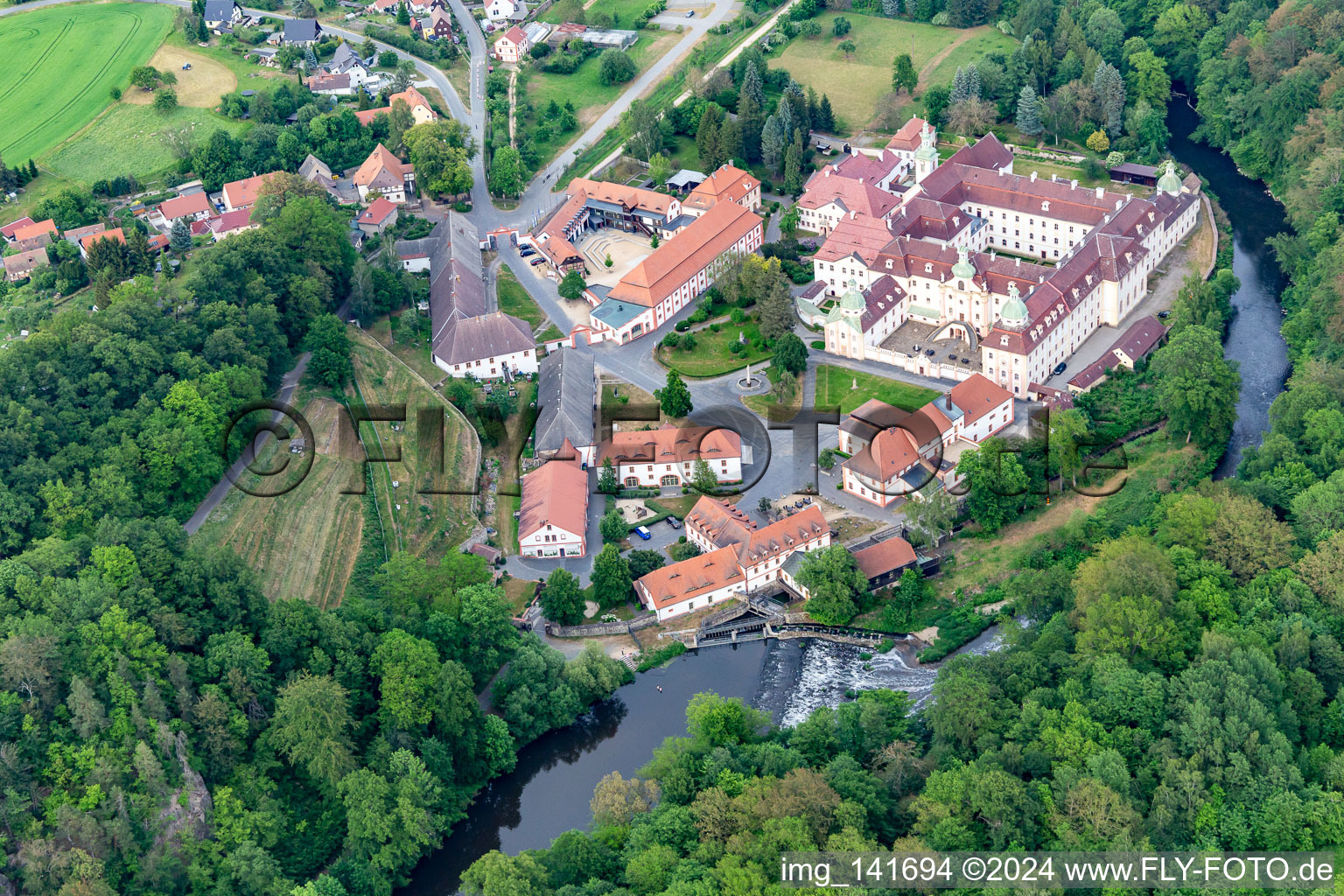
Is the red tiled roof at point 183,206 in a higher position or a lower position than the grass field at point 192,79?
higher

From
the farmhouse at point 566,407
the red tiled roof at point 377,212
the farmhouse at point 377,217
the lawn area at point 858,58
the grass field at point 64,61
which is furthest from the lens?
the lawn area at point 858,58

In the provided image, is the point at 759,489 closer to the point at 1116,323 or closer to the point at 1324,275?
the point at 1116,323

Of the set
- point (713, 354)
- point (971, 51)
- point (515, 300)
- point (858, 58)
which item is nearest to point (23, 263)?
point (515, 300)

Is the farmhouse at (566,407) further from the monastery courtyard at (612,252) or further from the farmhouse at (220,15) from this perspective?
the farmhouse at (220,15)

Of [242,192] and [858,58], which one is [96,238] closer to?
[242,192]

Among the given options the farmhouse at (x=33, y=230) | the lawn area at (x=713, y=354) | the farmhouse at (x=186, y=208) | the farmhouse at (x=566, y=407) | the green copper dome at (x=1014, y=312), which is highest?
the green copper dome at (x=1014, y=312)

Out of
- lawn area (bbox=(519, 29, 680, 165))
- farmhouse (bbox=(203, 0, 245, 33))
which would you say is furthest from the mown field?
→ farmhouse (bbox=(203, 0, 245, 33))

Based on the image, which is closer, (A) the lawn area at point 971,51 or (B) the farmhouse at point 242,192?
(B) the farmhouse at point 242,192

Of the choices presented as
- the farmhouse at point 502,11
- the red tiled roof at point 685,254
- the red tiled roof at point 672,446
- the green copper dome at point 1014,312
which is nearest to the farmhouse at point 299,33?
the farmhouse at point 502,11
